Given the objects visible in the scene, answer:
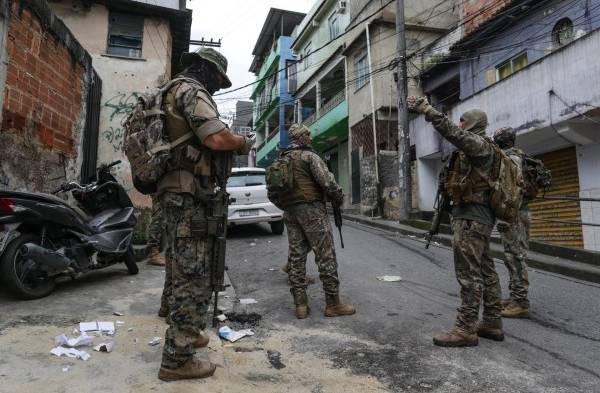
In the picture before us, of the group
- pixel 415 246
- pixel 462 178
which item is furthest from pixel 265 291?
pixel 415 246

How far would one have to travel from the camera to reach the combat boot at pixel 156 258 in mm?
5675

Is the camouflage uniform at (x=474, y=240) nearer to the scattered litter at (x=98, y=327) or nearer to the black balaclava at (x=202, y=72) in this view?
the black balaclava at (x=202, y=72)

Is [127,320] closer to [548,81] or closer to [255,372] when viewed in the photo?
[255,372]

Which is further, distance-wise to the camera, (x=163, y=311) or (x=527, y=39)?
(x=527, y=39)

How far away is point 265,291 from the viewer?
4.64 meters

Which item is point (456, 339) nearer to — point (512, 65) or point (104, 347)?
point (104, 347)

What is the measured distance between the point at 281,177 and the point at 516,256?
2351mm

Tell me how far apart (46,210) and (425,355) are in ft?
11.3

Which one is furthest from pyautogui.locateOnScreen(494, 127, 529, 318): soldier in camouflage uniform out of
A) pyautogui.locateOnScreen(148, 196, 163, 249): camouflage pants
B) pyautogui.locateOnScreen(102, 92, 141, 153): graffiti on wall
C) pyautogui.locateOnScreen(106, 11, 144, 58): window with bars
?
pyautogui.locateOnScreen(106, 11, 144, 58): window with bars

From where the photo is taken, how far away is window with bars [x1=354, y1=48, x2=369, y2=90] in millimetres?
15797

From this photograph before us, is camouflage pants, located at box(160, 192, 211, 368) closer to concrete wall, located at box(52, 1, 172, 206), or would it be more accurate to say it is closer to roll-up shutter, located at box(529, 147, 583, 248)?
roll-up shutter, located at box(529, 147, 583, 248)

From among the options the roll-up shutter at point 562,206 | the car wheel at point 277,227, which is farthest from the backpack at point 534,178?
the car wheel at point 277,227

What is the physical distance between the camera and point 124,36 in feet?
38.9

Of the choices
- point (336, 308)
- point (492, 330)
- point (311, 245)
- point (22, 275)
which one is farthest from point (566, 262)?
point (22, 275)
